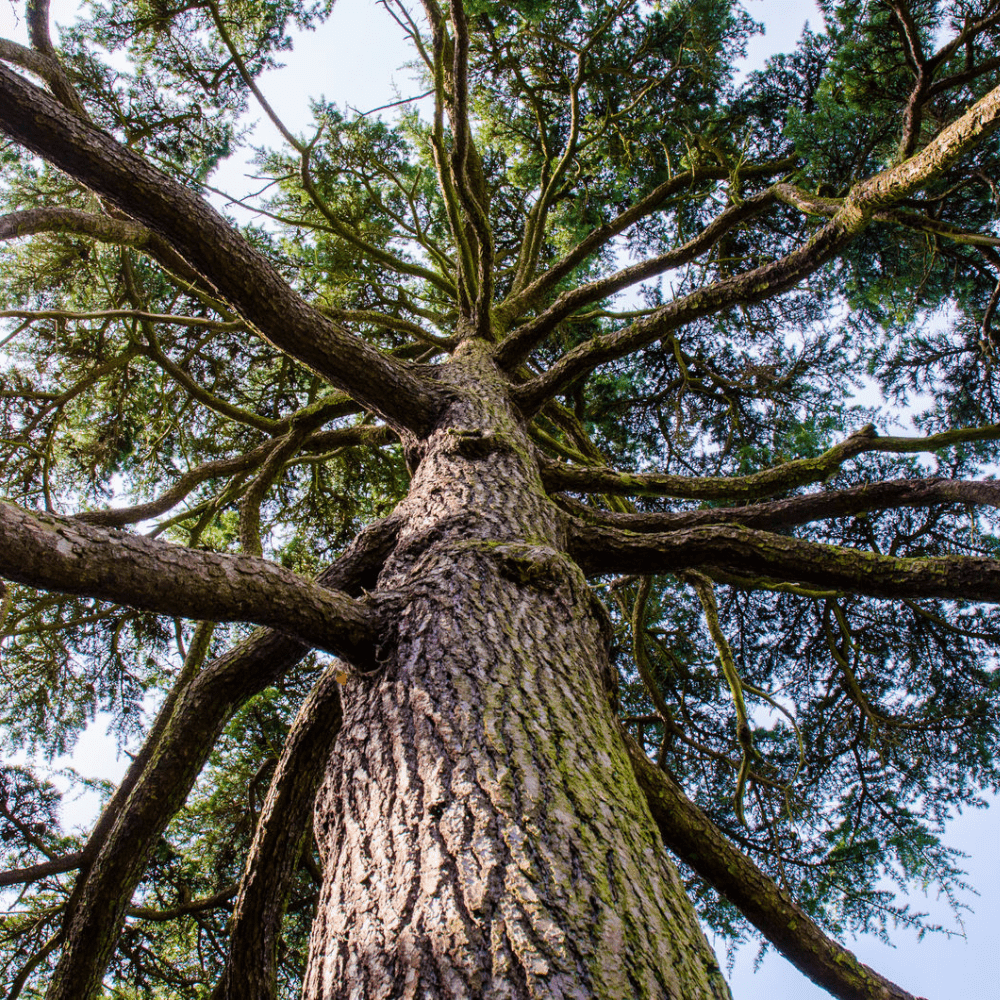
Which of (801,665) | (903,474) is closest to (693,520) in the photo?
(801,665)

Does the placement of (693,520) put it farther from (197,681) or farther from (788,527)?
(197,681)

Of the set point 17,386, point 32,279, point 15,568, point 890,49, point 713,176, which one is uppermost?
point 713,176

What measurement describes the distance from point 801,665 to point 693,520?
10.3 feet

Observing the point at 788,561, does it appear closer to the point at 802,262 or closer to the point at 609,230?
the point at 802,262

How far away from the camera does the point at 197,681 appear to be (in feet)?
6.37

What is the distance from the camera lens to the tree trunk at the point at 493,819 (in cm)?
87

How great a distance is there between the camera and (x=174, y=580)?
124 cm

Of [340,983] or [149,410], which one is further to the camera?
[149,410]

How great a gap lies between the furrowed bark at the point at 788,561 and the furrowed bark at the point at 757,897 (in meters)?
0.66

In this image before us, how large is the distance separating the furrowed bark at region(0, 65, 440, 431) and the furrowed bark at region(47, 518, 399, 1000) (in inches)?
44.4

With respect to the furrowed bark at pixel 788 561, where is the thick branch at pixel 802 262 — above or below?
above

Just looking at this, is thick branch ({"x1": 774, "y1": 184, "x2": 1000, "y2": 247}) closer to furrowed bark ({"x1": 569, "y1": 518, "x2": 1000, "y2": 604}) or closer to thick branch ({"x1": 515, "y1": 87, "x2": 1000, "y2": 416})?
thick branch ({"x1": 515, "y1": 87, "x2": 1000, "y2": 416})

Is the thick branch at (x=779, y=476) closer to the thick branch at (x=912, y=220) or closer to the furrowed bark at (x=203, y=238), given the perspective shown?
the thick branch at (x=912, y=220)

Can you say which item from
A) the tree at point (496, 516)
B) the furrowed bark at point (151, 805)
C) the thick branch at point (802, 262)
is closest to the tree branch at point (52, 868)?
the tree at point (496, 516)
